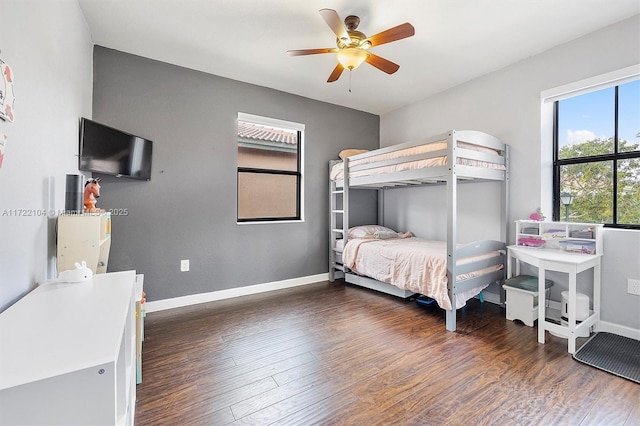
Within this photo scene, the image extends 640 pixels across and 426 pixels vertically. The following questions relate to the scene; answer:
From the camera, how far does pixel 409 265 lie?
2865 millimetres

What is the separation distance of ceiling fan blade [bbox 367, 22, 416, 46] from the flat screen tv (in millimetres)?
2244

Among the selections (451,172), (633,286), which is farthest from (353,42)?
(633,286)

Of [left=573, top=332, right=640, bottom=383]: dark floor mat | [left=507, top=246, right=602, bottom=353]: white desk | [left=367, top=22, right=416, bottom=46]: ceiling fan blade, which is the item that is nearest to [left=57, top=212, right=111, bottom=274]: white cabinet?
[left=367, top=22, right=416, bottom=46]: ceiling fan blade

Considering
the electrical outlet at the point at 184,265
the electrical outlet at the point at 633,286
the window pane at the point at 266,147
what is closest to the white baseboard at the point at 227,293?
the electrical outlet at the point at 184,265

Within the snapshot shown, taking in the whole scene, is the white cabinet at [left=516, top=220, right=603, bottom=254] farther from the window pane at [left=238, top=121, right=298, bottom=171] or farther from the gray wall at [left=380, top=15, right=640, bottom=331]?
the window pane at [left=238, top=121, right=298, bottom=171]

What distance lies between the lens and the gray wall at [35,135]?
1.15m

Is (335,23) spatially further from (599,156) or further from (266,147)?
(599,156)

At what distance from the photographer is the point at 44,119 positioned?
1.51 m

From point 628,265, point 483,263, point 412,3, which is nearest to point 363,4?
point 412,3

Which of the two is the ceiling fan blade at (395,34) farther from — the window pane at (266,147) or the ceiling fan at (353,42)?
the window pane at (266,147)

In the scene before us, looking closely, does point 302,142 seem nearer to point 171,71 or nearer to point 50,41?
point 171,71

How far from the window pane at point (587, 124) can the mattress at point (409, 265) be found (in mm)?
1259

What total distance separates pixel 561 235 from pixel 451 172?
1198 millimetres

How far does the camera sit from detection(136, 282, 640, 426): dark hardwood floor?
4.82 feet
